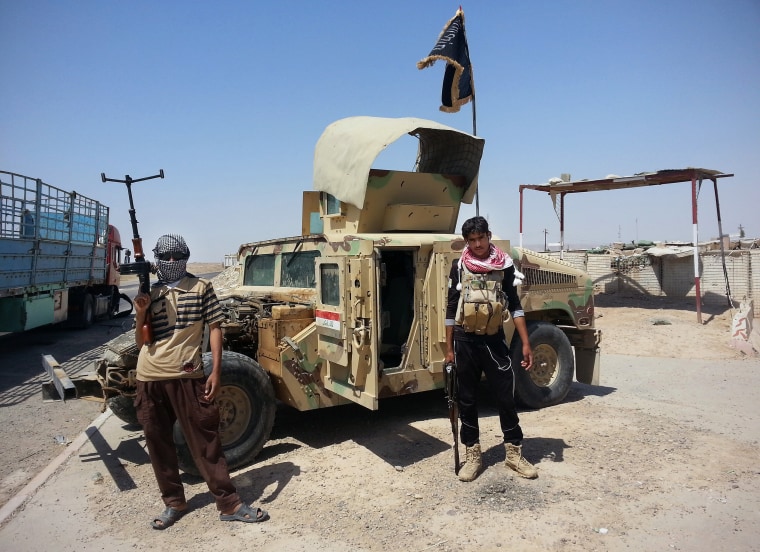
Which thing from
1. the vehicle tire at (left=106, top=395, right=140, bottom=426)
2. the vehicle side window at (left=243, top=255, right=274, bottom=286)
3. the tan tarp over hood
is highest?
the tan tarp over hood

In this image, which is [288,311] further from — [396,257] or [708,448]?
[708,448]

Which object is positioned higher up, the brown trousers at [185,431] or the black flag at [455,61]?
the black flag at [455,61]

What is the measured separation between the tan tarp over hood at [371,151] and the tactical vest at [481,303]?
1.50 metres

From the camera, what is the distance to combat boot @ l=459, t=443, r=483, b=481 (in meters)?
4.10

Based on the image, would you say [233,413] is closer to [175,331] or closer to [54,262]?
[175,331]

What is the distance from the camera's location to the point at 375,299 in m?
4.34

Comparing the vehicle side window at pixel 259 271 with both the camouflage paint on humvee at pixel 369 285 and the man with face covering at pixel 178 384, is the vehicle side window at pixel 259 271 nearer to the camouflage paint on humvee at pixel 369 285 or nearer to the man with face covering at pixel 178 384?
the camouflage paint on humvee at pixel 369 285

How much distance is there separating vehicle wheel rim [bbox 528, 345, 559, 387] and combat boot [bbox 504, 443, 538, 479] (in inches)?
79.1

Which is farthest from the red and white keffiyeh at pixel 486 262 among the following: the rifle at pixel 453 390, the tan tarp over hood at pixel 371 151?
the tan tarp over hood at pixel 371 151

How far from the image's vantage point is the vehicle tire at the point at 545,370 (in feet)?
19.4

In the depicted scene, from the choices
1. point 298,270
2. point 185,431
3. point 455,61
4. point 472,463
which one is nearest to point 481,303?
point 472,463

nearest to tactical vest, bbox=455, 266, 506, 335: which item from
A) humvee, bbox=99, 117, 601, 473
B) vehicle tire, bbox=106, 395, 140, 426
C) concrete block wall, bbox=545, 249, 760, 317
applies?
humvee, bbox=99, 117, 601, 473

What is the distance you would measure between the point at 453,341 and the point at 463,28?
5.91 metres

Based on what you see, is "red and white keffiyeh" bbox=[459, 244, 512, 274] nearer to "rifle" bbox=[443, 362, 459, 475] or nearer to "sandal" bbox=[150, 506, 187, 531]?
"rifle" bbox=[443, 362, 459, 475]
